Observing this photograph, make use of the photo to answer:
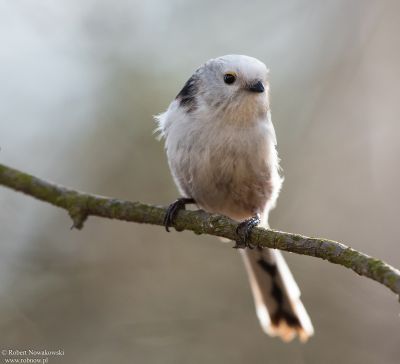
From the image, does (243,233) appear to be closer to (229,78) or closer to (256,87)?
(256,87)

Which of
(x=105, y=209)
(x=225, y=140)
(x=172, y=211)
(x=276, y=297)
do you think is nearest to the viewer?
(x=105, y=209)

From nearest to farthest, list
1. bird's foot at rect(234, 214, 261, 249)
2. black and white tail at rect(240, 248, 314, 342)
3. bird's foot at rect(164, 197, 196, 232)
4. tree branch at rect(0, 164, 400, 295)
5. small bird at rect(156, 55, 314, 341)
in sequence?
bird's foot at rect(234, 214, 261, 249)
tree branch at rect(0, 164, 400, 295)
bird's foot at rect(164, 197, 196, 232)
small bird at rect(156, 55, 314, 341)
black and white tail at rect(240, 248, 314, 342)

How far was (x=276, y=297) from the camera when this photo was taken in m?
5.42

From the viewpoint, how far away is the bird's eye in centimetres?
453

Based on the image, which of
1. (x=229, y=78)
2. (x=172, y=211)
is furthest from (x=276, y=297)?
(x=229, y=78)

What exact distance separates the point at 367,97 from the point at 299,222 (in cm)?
206

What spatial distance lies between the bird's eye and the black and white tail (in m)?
1.61

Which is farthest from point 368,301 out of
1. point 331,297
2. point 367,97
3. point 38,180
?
point 38,180

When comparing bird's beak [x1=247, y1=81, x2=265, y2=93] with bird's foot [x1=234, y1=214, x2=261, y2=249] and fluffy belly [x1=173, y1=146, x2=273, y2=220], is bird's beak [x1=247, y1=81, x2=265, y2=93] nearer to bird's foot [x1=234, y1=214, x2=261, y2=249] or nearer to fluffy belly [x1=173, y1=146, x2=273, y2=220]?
fluffy belly [x1=173, y1=146, x2=273, y2=220]

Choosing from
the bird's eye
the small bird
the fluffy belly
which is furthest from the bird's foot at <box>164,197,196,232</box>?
the bird's eye

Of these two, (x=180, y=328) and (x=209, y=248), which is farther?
(x=209, y=248)

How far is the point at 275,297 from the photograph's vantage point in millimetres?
5422

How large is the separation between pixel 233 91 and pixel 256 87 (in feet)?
0.58

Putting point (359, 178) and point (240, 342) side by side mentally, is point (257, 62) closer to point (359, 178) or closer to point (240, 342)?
point (240, 342)
